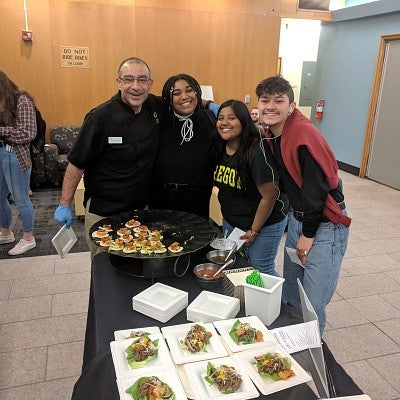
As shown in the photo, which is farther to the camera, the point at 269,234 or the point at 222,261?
the point at 269,234

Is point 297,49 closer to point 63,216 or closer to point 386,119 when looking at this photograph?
point 386,119

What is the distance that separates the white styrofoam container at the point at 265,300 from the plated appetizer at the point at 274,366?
0.65 feet

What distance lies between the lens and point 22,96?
2.99m

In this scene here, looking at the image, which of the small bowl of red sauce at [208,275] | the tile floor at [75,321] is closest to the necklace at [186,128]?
the small bowl of red sauce at [208,275]

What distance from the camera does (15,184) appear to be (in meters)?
3.17

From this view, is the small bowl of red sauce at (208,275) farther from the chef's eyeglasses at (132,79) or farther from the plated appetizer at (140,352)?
the chef's eyeglasses at (132,79)

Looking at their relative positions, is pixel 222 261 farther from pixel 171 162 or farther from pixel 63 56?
pixel 63 56

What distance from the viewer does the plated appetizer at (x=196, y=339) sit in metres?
1.14

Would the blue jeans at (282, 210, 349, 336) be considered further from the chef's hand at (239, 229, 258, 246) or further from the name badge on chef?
the name badge on chef

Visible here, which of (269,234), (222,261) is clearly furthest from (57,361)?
(269,234)

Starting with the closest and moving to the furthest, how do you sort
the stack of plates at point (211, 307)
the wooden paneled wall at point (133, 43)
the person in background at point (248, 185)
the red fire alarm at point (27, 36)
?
the stack of plates at point (211, 307)
the person in background at point (248, 185)
the red fire alarm at point (27, 36)
the wooden paneled wall at point (133, 43)

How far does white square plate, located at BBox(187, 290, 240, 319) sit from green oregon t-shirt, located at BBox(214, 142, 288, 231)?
69 cm

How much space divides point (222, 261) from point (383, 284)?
201 centimetres

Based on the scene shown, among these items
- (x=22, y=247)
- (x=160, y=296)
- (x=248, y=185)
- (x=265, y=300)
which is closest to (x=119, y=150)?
(x=248, y=185)
